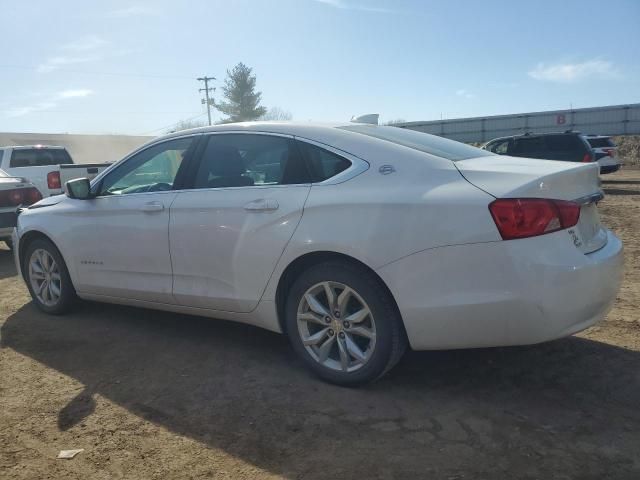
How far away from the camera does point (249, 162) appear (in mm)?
3967

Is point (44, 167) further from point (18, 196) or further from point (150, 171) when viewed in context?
point (150, 171)

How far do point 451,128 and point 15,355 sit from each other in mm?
33866

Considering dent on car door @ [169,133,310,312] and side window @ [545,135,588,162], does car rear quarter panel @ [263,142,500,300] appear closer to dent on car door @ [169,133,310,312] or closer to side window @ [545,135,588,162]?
dent on car door @ [169,133,310,312]

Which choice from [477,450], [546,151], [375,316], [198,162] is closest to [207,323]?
[198,162]

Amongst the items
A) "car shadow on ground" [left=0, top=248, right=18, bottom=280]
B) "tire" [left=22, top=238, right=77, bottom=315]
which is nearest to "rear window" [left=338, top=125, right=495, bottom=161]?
"tire" [left=22, top=238, right=77, bottom=315]

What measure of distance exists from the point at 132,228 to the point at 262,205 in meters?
1.33

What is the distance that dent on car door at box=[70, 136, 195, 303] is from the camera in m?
4.25

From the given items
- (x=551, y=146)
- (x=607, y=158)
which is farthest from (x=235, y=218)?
(x=607, y=158)

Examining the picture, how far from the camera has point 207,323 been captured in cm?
490

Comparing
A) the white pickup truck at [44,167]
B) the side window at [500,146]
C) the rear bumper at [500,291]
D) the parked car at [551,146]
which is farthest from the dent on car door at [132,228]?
the side window at [500,146]

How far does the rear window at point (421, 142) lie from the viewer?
141 inches

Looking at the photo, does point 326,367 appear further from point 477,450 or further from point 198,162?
point 198,162

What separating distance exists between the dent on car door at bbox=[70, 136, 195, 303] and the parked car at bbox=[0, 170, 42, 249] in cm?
406

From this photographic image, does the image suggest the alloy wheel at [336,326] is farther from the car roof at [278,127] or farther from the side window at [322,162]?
the car roof at [278,127]
